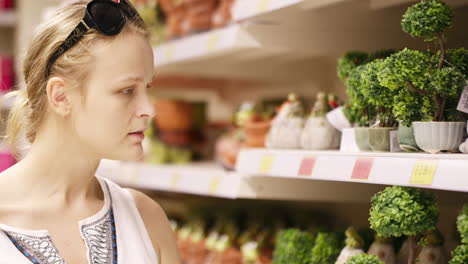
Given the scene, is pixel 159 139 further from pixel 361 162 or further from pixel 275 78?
pixel 361 162

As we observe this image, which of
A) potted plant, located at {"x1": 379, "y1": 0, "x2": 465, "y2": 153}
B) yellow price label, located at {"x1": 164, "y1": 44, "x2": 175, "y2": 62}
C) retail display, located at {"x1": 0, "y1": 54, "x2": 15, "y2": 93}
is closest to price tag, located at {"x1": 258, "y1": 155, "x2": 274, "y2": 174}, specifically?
potted plant, located at {"x1": 379, "y1": 0, "x2": 465, "y2": 153}

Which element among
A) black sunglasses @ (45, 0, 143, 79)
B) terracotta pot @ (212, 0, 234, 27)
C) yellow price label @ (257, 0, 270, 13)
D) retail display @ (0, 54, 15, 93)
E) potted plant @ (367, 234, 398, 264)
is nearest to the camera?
black sunglasses @ (45, 0, 143, 79)

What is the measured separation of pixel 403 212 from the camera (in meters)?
1.14

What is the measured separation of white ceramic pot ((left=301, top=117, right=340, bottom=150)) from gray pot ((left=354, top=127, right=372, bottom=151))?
18 cm

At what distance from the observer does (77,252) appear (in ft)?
4.27

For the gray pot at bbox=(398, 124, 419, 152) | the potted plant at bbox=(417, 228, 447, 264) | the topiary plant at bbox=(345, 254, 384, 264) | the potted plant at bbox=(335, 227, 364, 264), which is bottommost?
the potted plant at bbox=(335, 227, 364, 264)

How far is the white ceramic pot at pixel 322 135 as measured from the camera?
5.09 ft

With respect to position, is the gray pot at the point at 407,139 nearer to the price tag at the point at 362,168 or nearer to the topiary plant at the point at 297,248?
the price tag at the point at 362,168

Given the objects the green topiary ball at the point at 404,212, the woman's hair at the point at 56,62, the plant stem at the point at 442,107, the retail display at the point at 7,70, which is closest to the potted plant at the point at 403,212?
the green topiary ball at the point at 404,212

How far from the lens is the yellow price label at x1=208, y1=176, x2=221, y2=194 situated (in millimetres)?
1967

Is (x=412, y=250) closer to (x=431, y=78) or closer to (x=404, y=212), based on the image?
(x=404, y=212)

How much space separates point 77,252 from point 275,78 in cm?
154

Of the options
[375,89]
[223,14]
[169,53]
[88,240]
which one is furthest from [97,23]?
[169,53]

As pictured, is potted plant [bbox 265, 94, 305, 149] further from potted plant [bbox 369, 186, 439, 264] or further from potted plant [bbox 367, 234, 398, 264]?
potted plant [bbox 369, 186, 439, 264]
